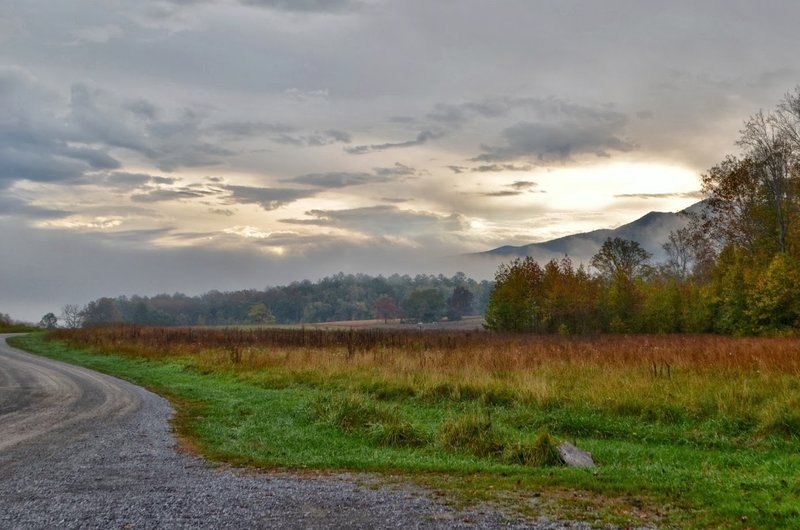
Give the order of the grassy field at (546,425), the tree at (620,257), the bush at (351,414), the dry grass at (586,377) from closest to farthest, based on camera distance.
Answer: the grassy field at (546,425) < the dry grass at (586,377) < the bush at (351,414) < the tree at (620,257)

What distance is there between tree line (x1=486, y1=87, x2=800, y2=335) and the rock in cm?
3438

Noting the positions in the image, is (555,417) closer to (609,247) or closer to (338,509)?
(338,509)

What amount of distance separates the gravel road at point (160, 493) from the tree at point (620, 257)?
70.7 m

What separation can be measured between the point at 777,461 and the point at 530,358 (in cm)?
1369

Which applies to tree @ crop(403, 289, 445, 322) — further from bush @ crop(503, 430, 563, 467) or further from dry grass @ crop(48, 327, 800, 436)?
bush @ crop(503, 430, 563, 467)

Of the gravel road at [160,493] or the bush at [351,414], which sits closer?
the gravel road at [160,493]

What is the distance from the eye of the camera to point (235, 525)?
298 inches

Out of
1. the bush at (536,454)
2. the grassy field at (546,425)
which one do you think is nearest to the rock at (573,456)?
the bush at (536,454)

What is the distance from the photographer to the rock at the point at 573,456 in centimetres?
1070

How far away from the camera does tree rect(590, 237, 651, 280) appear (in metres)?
78.8

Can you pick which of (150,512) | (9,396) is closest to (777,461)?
(150,512)

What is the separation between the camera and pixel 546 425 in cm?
1430

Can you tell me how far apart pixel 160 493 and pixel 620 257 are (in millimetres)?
76883

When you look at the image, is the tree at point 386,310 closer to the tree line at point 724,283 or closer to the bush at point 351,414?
the tree line at point 724,283
